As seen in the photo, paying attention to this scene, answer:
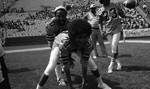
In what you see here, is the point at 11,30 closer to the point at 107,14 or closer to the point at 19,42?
the point at 19,42

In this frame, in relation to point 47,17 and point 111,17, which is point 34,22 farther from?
point 111,17

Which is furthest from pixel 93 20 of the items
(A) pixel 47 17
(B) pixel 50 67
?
(A) pixel 47 17

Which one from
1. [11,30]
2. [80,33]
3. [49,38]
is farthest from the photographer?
[11,30]

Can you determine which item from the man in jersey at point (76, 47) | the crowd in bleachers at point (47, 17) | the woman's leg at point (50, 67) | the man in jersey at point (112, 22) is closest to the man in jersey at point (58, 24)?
the woman's leg at point (50, 67)

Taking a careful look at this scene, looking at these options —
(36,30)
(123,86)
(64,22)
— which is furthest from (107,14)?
(36,30)

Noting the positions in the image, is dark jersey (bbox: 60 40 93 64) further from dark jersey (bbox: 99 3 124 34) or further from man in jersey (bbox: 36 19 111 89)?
dark jersey (bbox: 99 3 124 34)

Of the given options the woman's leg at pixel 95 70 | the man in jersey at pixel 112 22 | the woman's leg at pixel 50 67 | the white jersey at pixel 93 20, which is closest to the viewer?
the woman's leg at pixel 50 67

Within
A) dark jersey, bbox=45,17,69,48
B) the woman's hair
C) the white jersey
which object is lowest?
the white jersey

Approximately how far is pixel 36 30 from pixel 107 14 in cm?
1840

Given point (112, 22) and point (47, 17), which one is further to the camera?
point (47, 17)

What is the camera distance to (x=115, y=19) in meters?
5.83

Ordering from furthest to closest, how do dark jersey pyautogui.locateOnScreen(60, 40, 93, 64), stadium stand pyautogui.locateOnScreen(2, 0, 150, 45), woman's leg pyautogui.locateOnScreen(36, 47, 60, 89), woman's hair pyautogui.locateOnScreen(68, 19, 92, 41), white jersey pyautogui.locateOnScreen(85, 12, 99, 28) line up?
stadium stand pyautogui.locateOnScreen(2, 0, 150, 45) < white jersey pyautogui.locateOnScreen(85, 12, 99, 28) < woman's leg pyautogui.locateOnScreen(36, 47, 60, 89) < dark jersey pyautogui.locateOnScreen(60, 40, 93, 64) < woman's hair pyautogui.locateOnScreen(68, 19, 92, 41)

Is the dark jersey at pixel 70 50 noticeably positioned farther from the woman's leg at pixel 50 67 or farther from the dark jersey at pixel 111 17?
the dark jersey at pixel 111 17

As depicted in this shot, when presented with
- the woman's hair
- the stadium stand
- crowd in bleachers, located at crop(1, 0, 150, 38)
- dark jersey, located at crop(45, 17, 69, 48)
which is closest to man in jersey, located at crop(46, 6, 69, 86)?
dark jersey, located at crop(45, 17, 69, 48)
